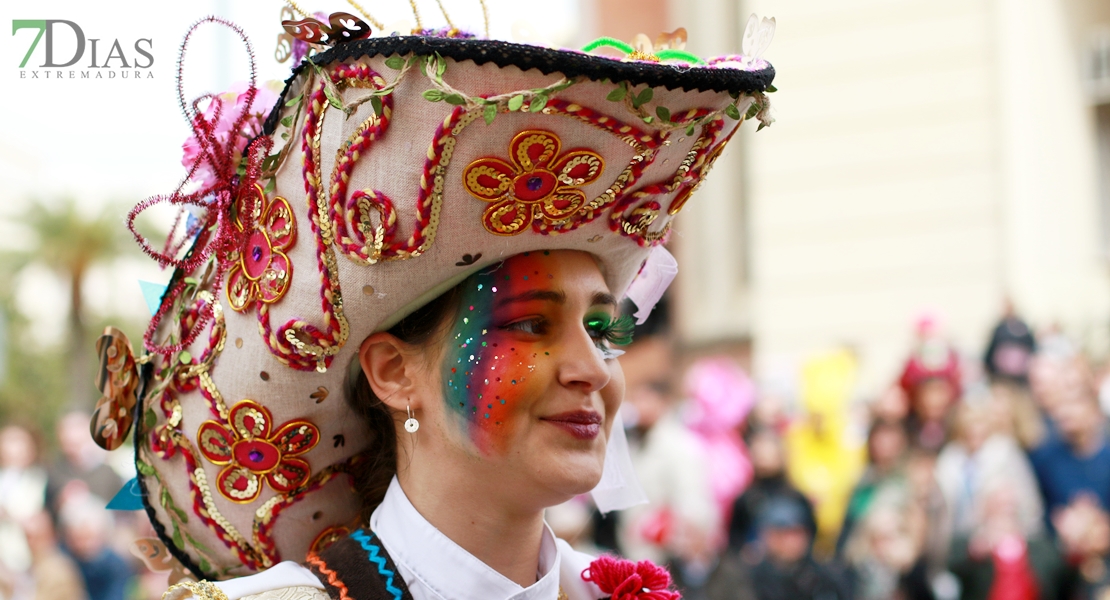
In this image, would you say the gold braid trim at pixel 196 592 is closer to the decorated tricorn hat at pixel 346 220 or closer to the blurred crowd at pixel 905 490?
the decorated tricorn hat at pixel 346 220

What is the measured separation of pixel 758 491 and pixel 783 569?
0.68m

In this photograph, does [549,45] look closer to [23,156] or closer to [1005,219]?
[1005,219]

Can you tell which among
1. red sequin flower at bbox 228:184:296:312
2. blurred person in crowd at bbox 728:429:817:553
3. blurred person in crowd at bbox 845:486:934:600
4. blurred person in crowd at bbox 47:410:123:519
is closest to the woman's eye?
red sequin flower at bbox 228:184:296:312

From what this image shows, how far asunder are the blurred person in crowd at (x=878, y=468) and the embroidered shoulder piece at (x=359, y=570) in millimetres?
4922

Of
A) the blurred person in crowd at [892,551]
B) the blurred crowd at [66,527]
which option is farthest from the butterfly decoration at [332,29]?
the blurred crowd at [66,527]

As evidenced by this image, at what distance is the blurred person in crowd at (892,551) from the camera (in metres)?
6.27

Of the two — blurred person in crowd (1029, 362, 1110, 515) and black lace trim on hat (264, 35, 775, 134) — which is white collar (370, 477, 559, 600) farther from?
blurred person in crowd (1029, 362, 1110, 515)

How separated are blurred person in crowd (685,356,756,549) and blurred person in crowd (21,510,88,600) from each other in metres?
4.30

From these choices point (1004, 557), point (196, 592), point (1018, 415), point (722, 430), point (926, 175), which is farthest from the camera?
point (926, 175)

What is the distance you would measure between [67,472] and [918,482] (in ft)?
19.9

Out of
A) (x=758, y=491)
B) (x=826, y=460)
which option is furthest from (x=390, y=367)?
(x=826, y=460)

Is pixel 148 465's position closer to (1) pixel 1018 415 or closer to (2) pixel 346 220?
(2) pixel 346 220

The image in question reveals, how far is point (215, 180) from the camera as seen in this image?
220cm

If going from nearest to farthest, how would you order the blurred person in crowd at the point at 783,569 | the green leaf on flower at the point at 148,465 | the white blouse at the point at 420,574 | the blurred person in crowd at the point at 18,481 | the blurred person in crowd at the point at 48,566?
the white blouse at the point at 420,574, the green leaf on flower at the point at 148,465, the blurred person in crowd at the point at 783,569, the blurred person in crowd at the point at 48,566, the blurred person in crowd at the point at 18,481
